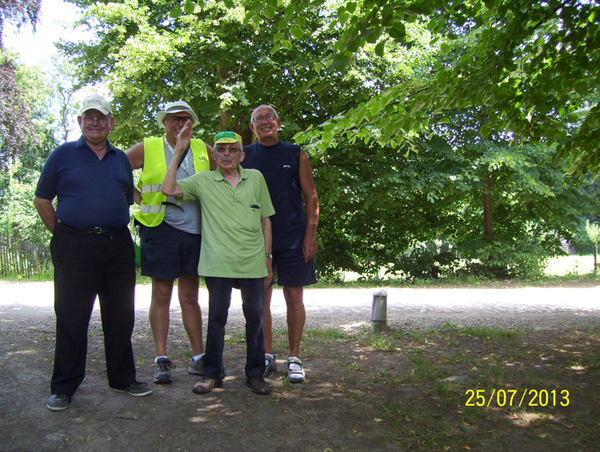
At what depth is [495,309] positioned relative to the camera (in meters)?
9.45

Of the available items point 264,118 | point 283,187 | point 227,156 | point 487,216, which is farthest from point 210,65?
point 487,216

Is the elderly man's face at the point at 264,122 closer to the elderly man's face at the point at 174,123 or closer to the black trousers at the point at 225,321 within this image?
the elderly man's face at the point at 174,123

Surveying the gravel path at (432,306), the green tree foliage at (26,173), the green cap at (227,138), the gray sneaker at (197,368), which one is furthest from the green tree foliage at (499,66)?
the green tree foliage at (26,173)

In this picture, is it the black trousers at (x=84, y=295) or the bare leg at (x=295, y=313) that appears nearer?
the black trousers at (x=84, y=295)

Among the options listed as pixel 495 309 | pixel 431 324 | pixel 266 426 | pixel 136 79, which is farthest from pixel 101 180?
pixel 136 79

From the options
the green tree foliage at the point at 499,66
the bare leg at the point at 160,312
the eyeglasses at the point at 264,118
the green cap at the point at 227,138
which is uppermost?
the green tree foliage at the point at 499,66

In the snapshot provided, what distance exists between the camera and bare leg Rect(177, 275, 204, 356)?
4.08m

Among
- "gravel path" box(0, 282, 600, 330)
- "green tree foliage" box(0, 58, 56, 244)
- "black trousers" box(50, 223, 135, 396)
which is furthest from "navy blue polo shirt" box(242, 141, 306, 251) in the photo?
"green tree foliage" box(0, 58, 56, 244)

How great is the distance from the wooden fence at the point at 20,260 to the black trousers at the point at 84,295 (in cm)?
1496

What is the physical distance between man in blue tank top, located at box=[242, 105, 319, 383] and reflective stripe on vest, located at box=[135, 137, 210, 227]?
729mm

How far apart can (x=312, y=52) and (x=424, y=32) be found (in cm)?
373

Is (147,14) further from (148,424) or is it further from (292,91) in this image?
(148,424)

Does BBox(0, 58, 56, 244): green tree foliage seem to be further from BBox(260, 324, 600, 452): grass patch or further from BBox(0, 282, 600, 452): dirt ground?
BBox(260, 324, 600, 452): grass patch

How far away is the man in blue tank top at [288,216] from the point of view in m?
4.26
